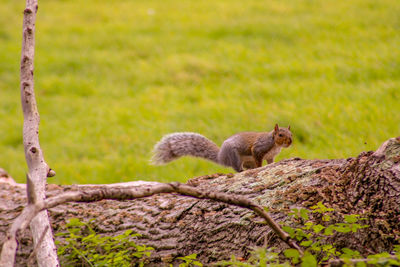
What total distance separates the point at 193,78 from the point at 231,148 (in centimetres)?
341

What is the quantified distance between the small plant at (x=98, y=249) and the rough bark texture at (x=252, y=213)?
4.1 inches

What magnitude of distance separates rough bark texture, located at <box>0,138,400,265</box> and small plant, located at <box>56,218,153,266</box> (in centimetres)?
10

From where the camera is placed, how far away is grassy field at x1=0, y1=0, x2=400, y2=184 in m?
5.22

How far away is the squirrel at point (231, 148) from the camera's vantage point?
13.5 ft

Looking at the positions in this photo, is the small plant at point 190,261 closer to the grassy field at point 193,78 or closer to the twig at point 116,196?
the twig at point 116,196

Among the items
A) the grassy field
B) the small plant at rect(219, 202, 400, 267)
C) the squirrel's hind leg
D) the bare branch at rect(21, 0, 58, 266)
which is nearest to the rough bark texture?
the small plant at rect(219, 202, 400, 267)

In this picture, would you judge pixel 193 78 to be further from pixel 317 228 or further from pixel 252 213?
pixel 317 228

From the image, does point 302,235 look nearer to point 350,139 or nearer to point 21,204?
point 21,204

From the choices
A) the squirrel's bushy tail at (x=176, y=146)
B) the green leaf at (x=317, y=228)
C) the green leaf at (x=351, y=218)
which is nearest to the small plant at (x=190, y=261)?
the green leaf at (x=317, y=228)

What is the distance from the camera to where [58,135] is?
20.9 feet

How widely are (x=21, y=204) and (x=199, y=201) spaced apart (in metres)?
1.17

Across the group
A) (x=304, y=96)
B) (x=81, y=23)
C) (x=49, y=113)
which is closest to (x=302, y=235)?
(x=304, y=96)

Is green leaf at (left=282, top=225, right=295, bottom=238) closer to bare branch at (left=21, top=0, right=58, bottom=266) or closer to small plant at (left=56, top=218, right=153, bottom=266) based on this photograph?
small plant at (left=56, top=218, right=153, bottom=266)

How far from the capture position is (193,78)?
741cm
